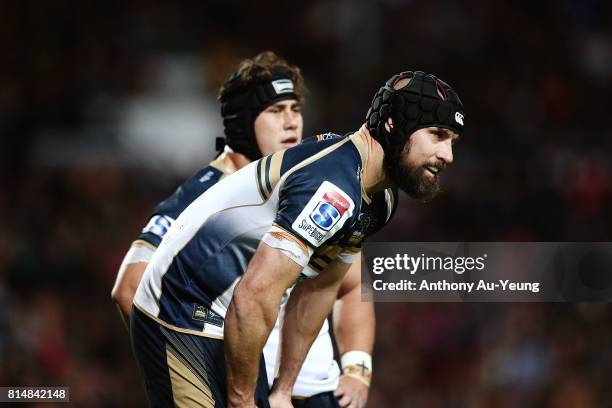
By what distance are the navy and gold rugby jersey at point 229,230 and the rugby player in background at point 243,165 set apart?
0.74m

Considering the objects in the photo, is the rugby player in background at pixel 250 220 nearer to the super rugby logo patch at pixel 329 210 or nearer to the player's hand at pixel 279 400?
the super rugby logo patch at pixel 329 210

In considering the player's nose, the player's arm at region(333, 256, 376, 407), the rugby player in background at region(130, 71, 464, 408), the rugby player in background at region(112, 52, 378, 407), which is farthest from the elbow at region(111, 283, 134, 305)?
the player's nose

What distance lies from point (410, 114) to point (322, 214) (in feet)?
1.66

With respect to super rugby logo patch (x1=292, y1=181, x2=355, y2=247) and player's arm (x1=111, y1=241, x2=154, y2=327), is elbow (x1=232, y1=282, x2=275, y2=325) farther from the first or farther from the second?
player's arm (x1=111, y1=241, x2=154, y2=327)

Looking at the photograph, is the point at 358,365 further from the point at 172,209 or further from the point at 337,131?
the point at 337,131

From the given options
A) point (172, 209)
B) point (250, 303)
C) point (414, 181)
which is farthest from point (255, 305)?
point (172, 209)

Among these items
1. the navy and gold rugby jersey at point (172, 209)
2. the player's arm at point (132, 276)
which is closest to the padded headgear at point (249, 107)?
the navy and gold rugby jersey at point (172, 209)

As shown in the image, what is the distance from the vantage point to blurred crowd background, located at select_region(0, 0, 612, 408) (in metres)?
8.13

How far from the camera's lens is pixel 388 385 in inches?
330

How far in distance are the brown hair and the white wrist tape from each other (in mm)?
1152

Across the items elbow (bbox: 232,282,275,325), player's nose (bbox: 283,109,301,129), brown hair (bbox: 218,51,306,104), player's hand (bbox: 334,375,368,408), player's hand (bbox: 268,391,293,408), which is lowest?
player's hand (bbox: 268,391,293,408)

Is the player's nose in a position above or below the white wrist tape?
above

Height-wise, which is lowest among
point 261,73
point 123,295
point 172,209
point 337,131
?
point 123,295

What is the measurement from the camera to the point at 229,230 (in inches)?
136
